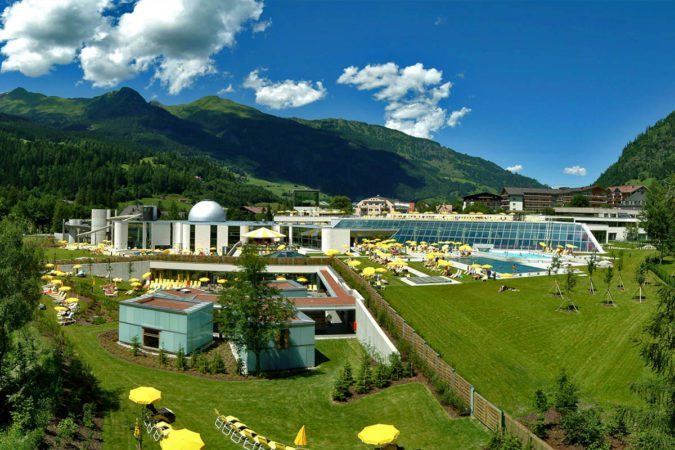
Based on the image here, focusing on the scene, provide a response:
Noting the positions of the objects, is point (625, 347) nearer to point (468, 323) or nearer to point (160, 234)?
point (468, 323)

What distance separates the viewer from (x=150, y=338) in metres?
26.8

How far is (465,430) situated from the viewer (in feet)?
46.3

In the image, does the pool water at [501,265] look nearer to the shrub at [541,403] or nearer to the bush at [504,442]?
the shrub at [541,403]

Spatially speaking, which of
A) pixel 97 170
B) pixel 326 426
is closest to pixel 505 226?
pixel 326 426

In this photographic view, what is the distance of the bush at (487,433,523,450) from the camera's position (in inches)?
457

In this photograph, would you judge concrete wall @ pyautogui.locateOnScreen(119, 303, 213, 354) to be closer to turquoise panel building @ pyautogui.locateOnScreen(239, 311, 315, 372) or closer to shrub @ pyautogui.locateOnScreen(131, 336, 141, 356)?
shrub @ pyautogui.locateOnScreen(131, 336, 141, 356)

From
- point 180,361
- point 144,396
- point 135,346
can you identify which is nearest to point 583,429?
point 144,396

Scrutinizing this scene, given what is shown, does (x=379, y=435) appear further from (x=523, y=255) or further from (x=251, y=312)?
(x=523, y=255)

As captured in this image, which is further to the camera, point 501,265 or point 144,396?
point 501,265

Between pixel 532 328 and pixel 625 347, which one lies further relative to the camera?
pixel 532 328

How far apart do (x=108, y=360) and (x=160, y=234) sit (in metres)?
43.6

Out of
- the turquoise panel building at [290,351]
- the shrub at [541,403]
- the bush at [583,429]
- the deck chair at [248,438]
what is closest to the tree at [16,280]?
the deck chair at [248,438]

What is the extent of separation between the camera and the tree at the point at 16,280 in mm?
15188

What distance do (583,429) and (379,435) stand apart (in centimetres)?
539
